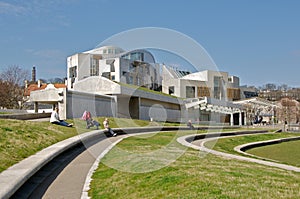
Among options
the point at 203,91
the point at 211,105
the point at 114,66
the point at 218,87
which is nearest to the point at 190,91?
the point at 203,91

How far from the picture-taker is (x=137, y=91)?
2042 inches

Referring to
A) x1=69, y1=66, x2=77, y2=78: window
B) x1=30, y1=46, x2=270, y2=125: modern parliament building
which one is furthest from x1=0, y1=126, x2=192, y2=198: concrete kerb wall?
x1=69, y1=66, x2=77, y2=78: window

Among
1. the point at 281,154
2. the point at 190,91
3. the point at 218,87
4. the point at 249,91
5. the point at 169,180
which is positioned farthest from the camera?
the point at 249,91

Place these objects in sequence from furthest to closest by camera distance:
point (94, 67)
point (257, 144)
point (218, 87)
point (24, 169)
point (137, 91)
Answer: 1. point (218, 87)
2. point (94, 67)
3. point (137, 91)
4. point (257, 144)
5. point (24, 169)

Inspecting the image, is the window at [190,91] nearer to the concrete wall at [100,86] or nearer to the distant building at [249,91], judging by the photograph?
the distant building at [249,91]

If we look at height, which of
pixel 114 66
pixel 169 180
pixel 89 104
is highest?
pixel 114 66

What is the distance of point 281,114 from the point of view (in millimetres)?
74062

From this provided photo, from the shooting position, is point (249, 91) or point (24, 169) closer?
point (24, 169)

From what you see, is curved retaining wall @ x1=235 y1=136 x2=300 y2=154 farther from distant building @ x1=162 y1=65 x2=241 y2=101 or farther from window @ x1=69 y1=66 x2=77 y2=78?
window @ x1=69 y1=66 x2=77 y2=78

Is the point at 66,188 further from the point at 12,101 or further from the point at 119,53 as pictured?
the point at 119,53

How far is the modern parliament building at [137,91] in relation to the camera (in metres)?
41.0

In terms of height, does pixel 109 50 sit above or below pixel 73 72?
above

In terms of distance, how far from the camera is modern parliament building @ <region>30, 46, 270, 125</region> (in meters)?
41.0

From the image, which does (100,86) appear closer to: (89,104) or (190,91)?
(89,104)
